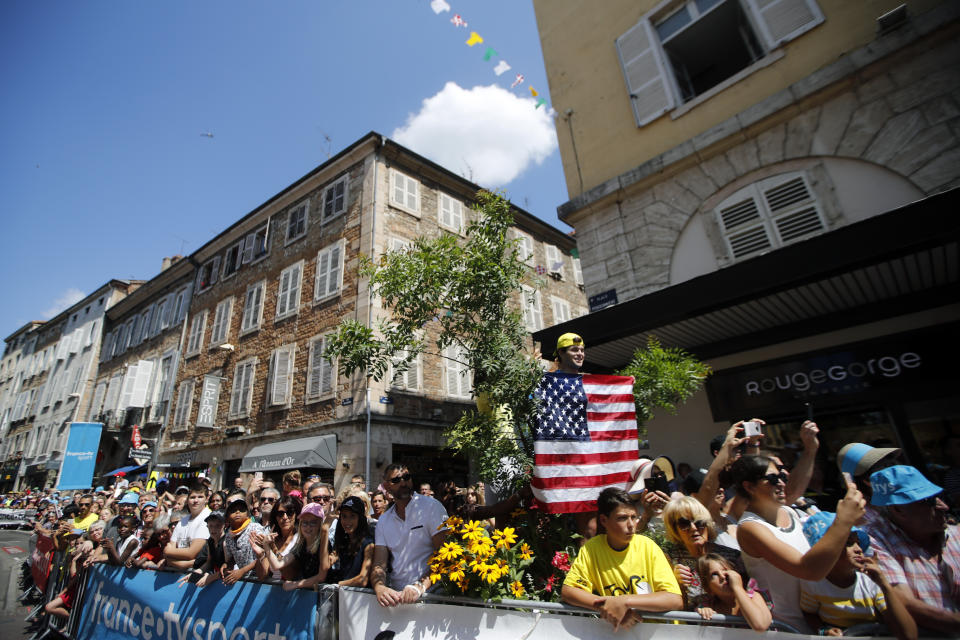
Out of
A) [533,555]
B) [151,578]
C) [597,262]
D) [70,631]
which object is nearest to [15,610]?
[70,631]

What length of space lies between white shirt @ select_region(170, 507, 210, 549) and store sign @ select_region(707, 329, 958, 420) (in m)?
6.68

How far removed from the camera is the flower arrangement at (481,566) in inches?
111

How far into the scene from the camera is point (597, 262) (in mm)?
7973

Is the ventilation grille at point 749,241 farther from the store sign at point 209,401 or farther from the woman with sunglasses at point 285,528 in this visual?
the store sign at point 209,401

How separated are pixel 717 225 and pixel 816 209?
122cm

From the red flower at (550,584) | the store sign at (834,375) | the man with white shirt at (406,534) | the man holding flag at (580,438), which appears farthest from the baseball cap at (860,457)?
the store sign at (834,375)

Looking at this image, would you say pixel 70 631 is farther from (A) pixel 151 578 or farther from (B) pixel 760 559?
(B) pixel 760 559

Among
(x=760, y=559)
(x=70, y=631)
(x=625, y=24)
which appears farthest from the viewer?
(x=625, y=24)

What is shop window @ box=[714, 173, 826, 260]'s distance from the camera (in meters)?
6.07

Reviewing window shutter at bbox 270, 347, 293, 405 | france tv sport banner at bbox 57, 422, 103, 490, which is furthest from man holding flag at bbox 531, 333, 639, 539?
france tv sport banner at bbox 57, 422, 103, 490

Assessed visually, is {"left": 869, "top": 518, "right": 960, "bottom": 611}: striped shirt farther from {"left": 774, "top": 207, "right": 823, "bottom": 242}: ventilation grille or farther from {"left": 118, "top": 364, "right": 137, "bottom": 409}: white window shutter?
{"left": 118, "top": 364, "right": 137, "bottom": 409}: white window shutter

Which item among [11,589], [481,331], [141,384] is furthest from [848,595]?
[141,384]

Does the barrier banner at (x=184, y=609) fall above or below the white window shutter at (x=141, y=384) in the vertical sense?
below

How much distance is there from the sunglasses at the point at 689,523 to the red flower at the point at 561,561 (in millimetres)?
868
